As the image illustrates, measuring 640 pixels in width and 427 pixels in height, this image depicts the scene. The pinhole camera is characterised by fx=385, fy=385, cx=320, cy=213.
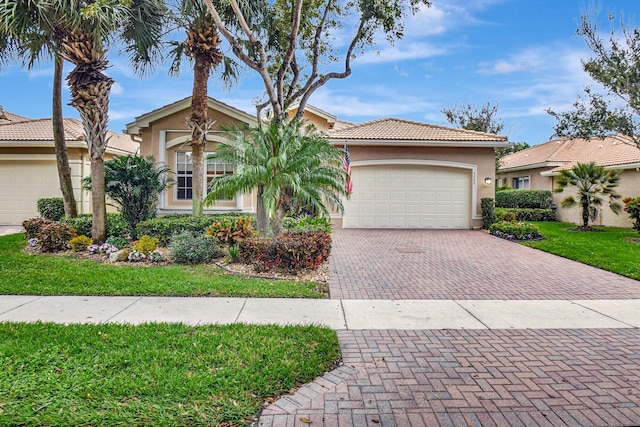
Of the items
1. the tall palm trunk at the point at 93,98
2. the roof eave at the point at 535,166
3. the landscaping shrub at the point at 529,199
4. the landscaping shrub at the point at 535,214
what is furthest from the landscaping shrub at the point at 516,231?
the tall palm trunk at the point at 93,98

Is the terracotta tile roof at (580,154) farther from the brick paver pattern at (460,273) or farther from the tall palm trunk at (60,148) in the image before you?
the tall palm trunk at (60,148)

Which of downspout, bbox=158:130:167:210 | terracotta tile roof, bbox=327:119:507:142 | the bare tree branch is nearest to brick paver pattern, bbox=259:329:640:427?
the bare tree branch

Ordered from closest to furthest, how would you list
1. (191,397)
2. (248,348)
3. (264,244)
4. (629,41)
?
(191,397) → (248,348) → (264,244) → (629,41)

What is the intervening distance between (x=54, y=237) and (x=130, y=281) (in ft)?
15.7

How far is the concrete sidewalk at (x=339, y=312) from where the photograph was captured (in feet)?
17.1

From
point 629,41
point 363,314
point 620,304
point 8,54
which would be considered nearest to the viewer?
point 363,314

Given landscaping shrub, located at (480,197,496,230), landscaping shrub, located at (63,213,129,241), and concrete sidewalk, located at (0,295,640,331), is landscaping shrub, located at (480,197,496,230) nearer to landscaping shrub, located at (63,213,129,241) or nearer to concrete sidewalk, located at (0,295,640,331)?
concrete sidewalk, located at (0,295,640,331)

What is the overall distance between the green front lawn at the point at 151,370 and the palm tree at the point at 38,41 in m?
8.66

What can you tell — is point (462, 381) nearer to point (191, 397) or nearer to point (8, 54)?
point (191, 397)

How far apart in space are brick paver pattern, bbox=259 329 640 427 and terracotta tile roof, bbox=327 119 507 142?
485 inches

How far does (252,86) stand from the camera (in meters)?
19.8

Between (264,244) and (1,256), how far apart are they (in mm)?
6729

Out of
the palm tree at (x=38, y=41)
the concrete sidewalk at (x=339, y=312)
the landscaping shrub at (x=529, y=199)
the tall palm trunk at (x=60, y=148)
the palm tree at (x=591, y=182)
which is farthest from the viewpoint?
the landscaping shrub at (x=529, y=199)

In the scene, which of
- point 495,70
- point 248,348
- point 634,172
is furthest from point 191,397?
point 495,70
